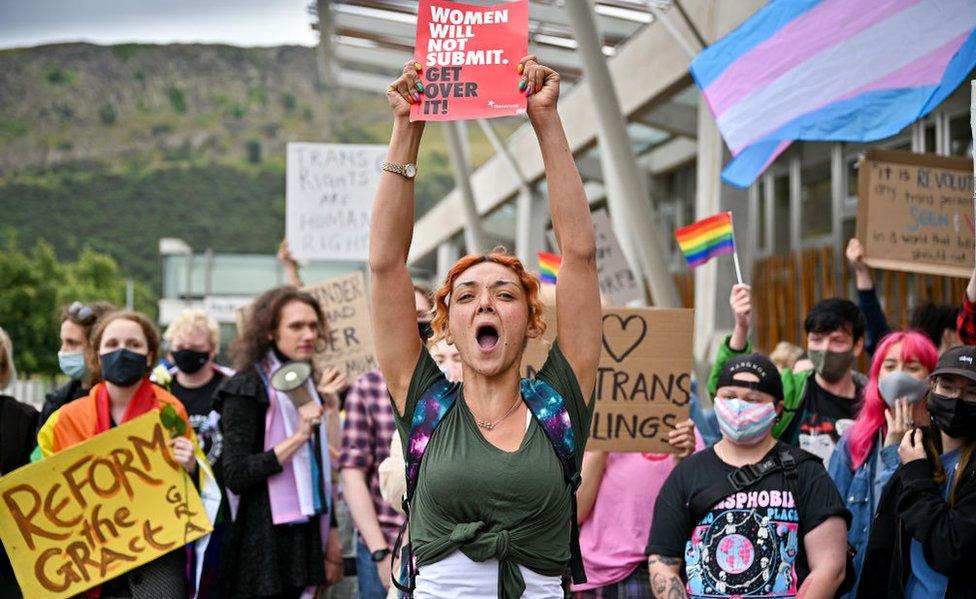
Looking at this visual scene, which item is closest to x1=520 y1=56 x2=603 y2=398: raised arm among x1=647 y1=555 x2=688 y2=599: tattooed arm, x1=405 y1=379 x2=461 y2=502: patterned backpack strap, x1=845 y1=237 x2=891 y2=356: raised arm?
x1=405 y1=379 x2=461 y2=502: patterned backpack strap

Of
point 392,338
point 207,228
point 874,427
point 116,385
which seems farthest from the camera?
point 207,228

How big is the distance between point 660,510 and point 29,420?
3.21 meters

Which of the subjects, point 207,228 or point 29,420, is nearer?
point 29,420

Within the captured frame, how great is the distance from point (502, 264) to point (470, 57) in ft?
2.21

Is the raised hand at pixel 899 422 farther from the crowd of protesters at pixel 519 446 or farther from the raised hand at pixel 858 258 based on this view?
the raised hand at pixel 858 258

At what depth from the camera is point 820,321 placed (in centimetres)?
584

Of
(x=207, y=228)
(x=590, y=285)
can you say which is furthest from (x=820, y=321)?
(x=207, y=228)

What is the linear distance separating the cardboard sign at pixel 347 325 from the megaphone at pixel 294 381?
2.24 meters

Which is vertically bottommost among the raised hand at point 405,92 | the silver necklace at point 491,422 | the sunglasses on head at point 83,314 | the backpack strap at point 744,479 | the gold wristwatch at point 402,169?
the backpack strap at point 744,479

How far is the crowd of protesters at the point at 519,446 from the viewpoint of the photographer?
320 centimetres

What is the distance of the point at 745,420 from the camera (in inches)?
177

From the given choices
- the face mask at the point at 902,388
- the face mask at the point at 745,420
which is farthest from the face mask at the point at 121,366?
the face mask at the point at 902,388

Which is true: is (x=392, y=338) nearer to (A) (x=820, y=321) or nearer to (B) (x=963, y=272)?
(A) (x=820, y=321)

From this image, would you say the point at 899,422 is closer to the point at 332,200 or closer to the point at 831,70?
the point at 831,70
